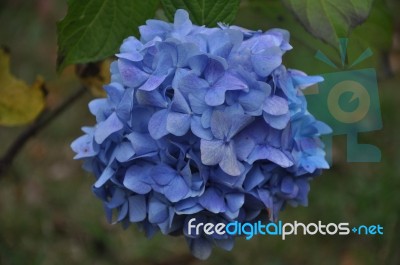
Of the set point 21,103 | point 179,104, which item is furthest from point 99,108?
point 21,103

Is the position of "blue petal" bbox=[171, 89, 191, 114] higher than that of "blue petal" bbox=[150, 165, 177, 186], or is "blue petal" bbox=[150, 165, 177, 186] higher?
"blue petal" bbox=[171, 89, 191, 114]

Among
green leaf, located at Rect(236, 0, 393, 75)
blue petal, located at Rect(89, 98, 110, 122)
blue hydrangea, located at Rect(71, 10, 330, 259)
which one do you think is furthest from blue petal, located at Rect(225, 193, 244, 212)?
green leaf, located at Rect(236, 0, 393, 75)

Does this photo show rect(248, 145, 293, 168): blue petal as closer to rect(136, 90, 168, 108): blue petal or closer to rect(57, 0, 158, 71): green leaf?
rect(136, 90, 168, 108): blue petal

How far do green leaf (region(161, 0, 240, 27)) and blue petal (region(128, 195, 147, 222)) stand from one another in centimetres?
26

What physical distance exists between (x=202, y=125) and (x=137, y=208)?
175 mm

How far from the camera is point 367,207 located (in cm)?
202

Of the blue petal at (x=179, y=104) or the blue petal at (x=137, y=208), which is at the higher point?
the blue petal at (x=179, y=104)

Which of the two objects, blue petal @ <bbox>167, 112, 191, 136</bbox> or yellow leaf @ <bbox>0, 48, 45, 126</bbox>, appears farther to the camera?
yellow leaf @ <bbox>0, 48, 45, 126</bbox>

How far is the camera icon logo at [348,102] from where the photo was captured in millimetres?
1015

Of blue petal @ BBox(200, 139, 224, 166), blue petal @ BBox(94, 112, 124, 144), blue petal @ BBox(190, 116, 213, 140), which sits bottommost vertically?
blue petal @ BBox(94, 112, 124, 144)

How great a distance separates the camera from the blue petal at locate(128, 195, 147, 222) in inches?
37.8

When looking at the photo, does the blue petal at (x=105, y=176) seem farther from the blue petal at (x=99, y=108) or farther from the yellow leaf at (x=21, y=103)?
the yellow leaf at (x=21, y=103)

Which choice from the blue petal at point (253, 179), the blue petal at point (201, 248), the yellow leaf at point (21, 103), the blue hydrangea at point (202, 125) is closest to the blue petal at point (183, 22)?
the blue hydrangea at point (202, 125)

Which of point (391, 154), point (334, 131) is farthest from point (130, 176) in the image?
point (391, 154)
